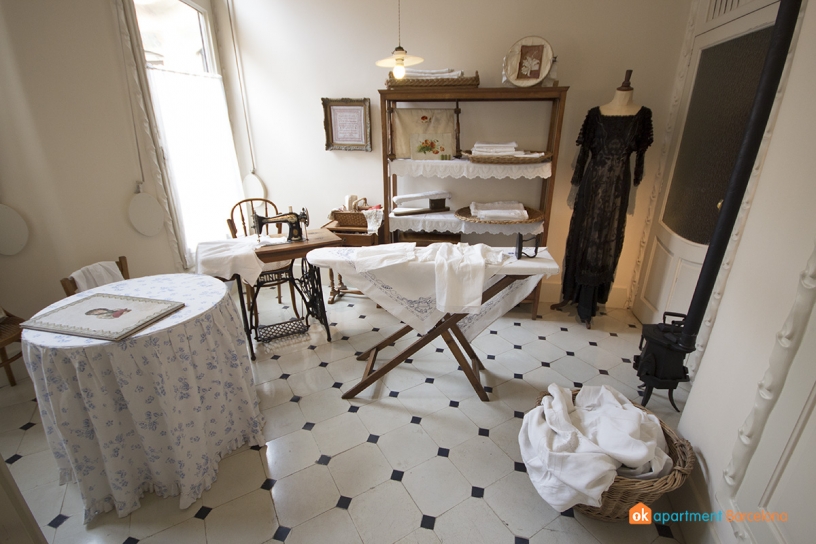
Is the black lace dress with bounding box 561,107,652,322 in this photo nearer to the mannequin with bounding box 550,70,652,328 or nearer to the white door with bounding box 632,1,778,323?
A: the mannequin with bounding box 550,70,652,328

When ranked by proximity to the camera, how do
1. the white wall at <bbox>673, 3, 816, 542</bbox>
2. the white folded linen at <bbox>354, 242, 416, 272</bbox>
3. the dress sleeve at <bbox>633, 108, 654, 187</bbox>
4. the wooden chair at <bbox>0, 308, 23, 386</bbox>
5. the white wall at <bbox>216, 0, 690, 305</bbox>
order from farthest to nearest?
the white wall at <bbox>216, 0, 690, 305</bbox>
the dress sleeve at <bbox>633, 108, 654, 187</bbox>
the wooden chair at <bbox>0, 308, 23, 386</bbox>
the white folded linen at <bbox>354, 242, 416, 272</bbox>
the white wall at <bbox>673, 3, 816, 542</bbox>

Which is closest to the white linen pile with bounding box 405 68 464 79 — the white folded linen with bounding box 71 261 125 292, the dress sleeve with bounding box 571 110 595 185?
the dress sleeve with bounding box 571 110 595 185

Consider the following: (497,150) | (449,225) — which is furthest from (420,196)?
(497,150)

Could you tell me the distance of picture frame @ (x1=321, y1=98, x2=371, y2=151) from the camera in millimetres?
3561

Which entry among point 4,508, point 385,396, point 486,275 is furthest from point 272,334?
point 4,508

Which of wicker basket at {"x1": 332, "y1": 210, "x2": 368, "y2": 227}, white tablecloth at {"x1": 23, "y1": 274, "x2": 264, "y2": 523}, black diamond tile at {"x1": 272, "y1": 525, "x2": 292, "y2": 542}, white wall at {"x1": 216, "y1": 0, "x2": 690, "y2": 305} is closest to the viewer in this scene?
white tablecloth at {"x1": 23, "y1": 274, "x2": 264, "y2": 523}

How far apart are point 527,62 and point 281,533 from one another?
3.42 m

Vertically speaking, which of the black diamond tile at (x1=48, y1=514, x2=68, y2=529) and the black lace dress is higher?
the black lace dress

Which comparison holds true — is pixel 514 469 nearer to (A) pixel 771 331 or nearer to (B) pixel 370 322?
(A) pixel 771 331

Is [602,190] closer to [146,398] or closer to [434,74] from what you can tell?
[434,74]

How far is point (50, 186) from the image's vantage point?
2.33 meters

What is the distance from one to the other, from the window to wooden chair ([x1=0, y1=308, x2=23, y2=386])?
1149mm

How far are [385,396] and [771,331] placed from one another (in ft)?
6.32

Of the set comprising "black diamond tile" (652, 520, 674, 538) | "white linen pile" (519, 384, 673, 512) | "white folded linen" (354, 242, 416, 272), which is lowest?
"black diamond tile" (652, 520, 674, 538)
